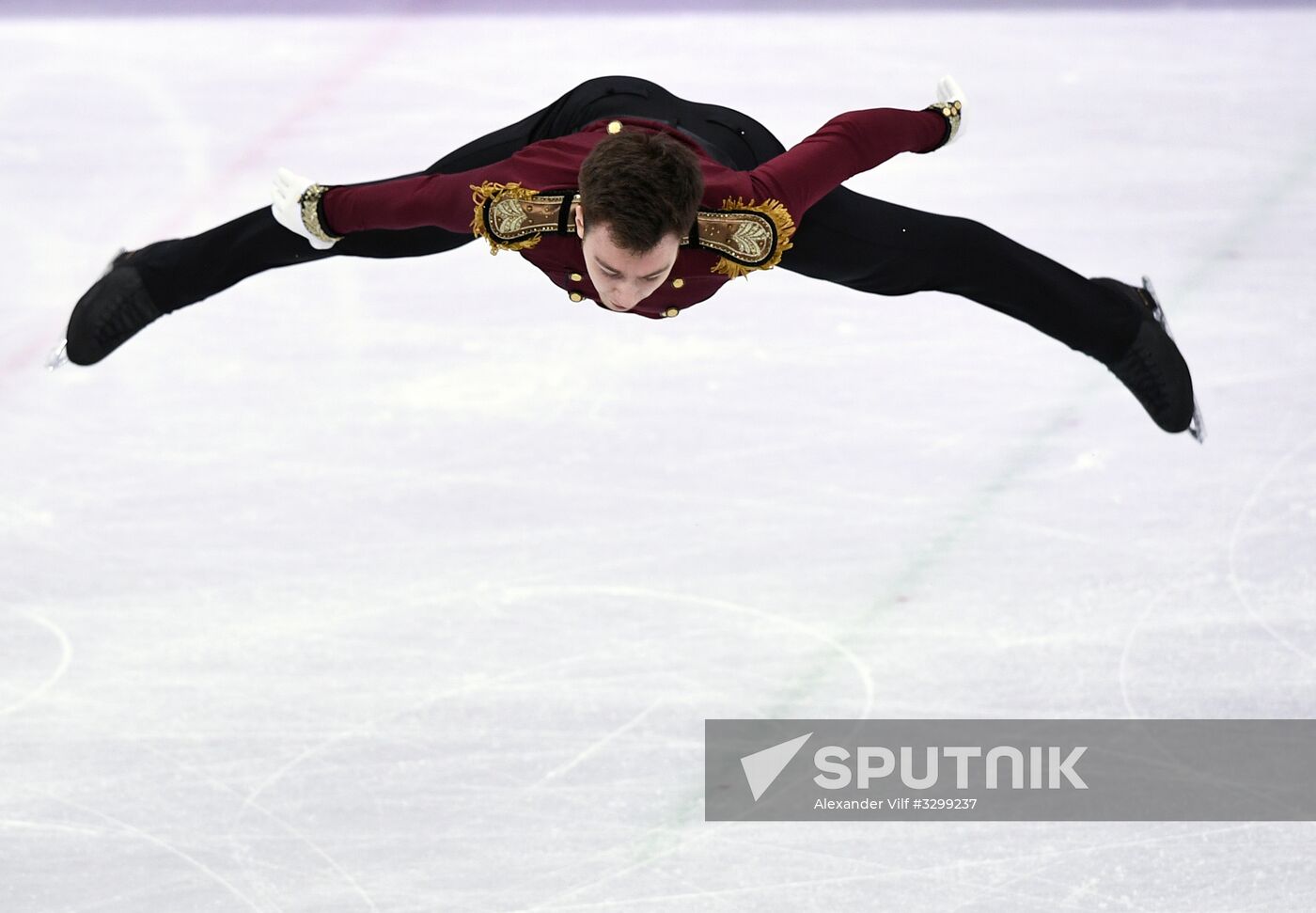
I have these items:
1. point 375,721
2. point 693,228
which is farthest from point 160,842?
point 693,228

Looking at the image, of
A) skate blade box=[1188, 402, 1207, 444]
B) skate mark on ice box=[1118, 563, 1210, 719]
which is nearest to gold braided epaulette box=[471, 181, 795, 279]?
skate blade box=[1188, 402, 1207, 444]

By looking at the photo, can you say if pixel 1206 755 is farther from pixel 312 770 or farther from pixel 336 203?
pixel 336 203

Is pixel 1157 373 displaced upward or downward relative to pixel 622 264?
upward

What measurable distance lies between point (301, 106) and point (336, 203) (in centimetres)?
405

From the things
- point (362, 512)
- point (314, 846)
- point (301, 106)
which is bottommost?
point (314, 846)

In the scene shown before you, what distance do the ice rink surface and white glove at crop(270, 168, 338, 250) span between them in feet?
4.08

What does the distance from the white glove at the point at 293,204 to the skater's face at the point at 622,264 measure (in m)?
0.58

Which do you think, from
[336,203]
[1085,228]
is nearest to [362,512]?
[336,203]

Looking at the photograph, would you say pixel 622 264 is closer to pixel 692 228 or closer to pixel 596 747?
pixel 692 228

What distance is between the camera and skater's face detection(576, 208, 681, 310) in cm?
257

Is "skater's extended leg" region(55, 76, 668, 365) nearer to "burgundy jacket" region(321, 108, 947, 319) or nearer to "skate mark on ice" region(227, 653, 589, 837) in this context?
"burgundy jacket" region(321, 108, 947, 319)

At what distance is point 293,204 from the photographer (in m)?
2.94

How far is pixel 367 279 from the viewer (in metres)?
5.42

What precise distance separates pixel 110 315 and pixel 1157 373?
2.10m
